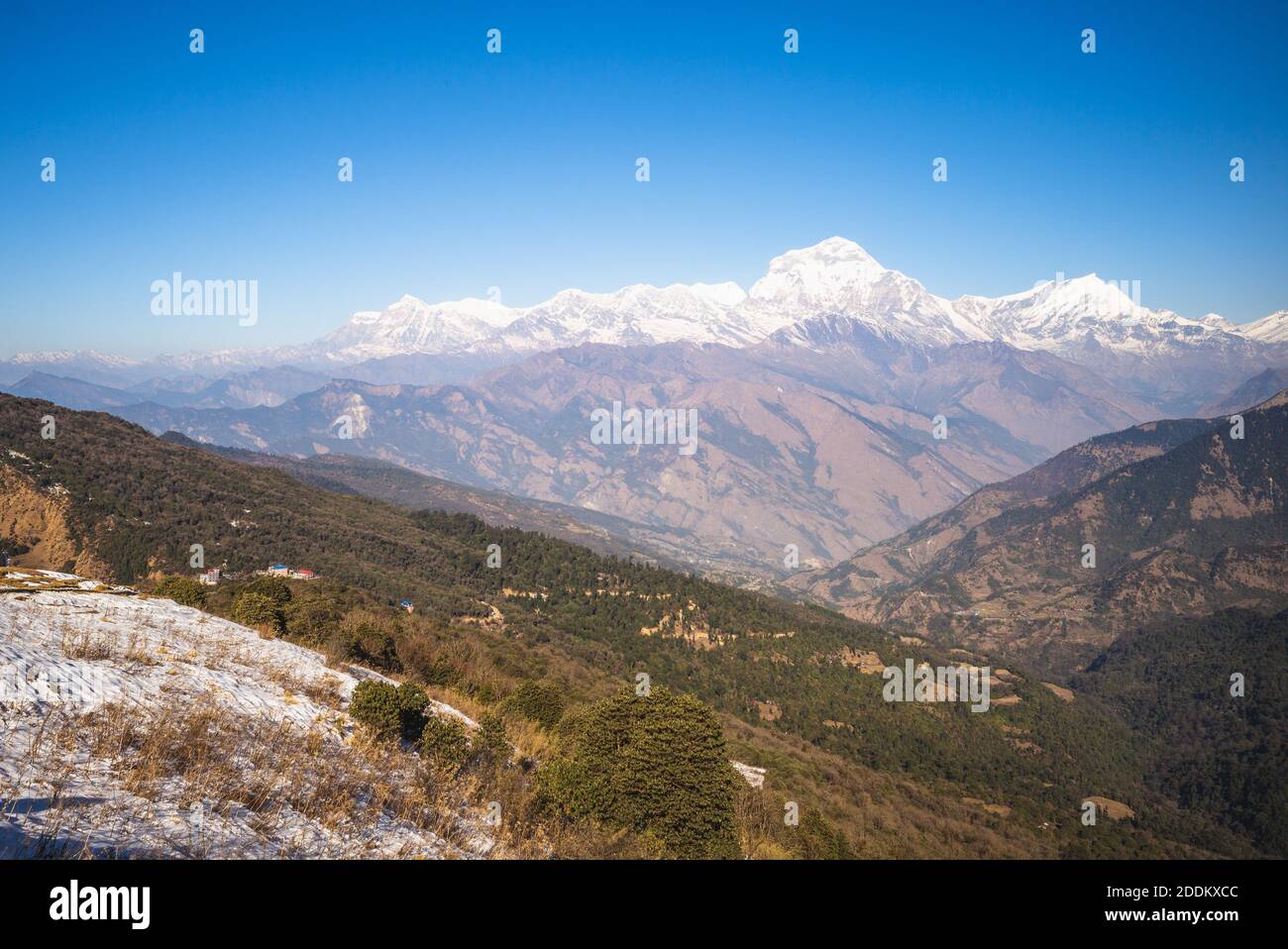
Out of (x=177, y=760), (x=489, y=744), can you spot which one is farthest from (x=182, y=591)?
(x=177, y=760)

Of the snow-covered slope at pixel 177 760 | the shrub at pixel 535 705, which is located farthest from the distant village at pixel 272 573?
the snow-covered slope at pixel 177 760

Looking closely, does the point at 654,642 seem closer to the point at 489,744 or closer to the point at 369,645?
the point at 369,645

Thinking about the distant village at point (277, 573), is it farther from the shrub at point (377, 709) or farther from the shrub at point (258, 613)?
the shrub at point (377, 709)

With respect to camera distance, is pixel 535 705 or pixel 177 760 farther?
pixel 535 705

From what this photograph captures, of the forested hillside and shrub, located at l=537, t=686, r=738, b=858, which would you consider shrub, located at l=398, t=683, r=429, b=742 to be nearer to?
shrub, located at l=537, t=686, r=738, b=858

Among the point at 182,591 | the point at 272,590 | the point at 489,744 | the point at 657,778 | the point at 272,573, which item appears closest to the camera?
the point at 489,744
